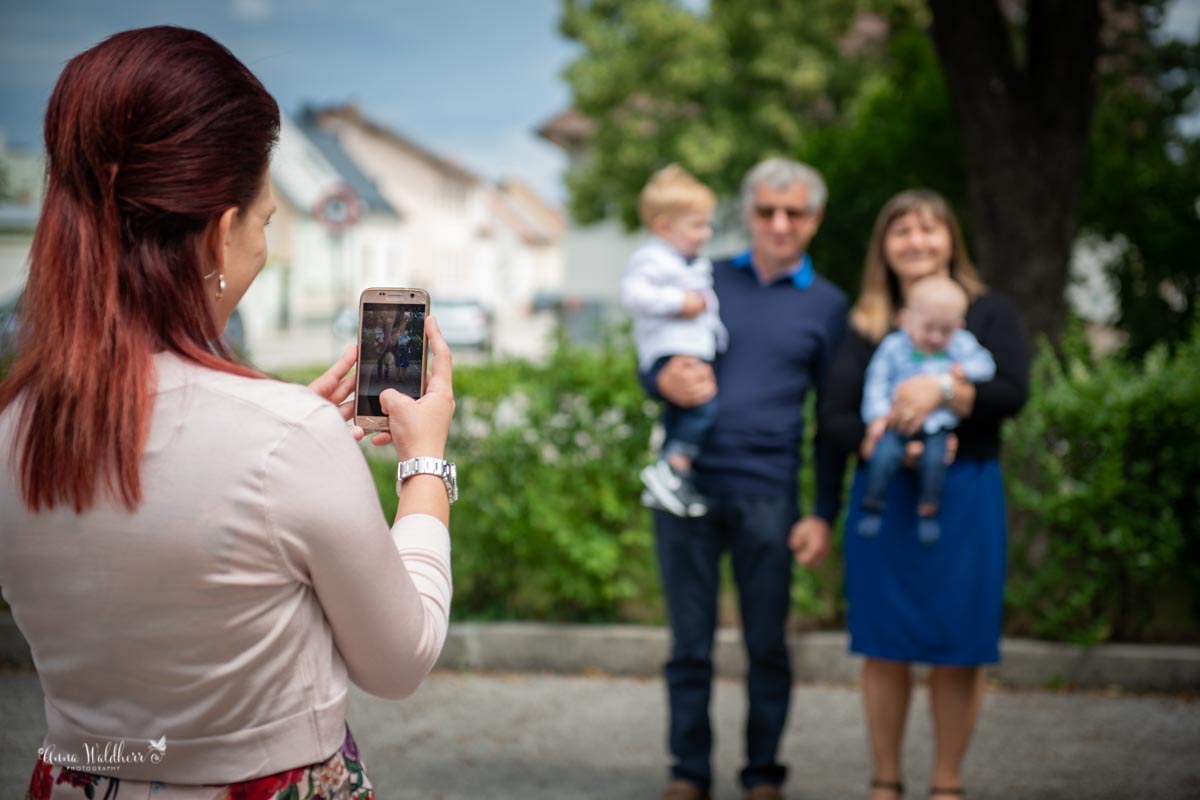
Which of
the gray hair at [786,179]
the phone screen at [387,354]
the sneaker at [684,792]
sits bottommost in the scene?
the sneaker at [684,792]

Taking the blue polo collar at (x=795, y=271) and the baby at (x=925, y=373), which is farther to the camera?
the blue polo collar at (x=795, y=271)

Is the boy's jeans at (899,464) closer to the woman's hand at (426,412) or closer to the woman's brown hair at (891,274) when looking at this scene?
the woman's brown hair at (891,274)

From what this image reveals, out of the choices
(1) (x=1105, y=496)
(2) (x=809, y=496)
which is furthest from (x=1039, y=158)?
(2) (x=809, y=496)

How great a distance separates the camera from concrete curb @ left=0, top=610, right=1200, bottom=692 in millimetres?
5434

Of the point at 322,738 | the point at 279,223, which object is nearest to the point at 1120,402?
the point at 322,738

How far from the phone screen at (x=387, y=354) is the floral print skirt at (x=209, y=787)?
1.81ft

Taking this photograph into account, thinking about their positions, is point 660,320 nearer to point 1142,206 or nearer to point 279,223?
point 1142,206

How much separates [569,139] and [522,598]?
3395cm

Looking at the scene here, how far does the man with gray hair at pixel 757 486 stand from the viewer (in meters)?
4.16

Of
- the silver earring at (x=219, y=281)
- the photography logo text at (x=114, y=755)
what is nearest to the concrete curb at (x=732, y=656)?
the photography logo text at (x=114, y=755)

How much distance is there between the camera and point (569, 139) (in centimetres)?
3862

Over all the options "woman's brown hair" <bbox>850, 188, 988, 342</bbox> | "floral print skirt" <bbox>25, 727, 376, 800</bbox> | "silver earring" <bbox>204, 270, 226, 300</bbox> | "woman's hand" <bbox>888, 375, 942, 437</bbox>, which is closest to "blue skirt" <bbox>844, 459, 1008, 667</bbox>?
"woman's hand" <bbox>888, 375, 942, 437</bbox>

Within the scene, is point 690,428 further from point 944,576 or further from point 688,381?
point 944,576

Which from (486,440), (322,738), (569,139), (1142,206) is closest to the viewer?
(322,738)
